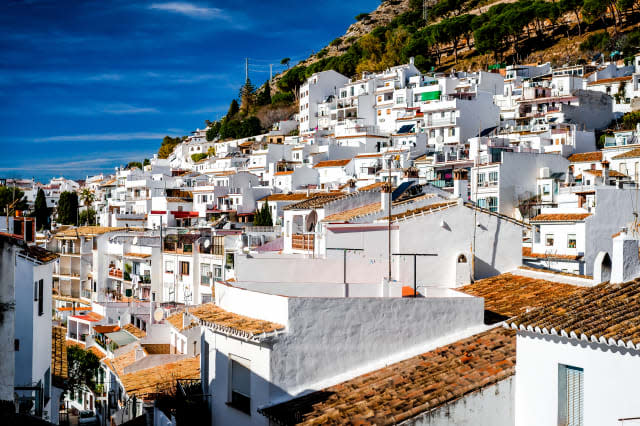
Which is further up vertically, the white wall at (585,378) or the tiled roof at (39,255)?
the tiled roof at (39,255)

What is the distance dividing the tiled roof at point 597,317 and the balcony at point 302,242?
12.9 metres

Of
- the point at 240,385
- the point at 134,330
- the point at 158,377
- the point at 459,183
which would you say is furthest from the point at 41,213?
the point at 240,385

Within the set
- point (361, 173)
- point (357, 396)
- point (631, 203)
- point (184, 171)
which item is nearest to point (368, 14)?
point (184, 171)

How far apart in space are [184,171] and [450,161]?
53.5 meters

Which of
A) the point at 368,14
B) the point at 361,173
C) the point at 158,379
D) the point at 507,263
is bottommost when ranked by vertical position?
the point at 158,379

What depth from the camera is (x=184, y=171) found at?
344ft

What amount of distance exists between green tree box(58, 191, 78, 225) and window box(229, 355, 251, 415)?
88.8 meters

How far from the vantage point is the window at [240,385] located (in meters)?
14.5

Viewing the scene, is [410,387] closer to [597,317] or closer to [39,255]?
[597,317]

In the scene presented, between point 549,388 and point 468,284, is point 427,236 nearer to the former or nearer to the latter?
point 468,284

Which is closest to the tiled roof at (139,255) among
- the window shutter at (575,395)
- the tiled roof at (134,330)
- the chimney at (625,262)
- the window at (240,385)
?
the tiled roof at (134,330)

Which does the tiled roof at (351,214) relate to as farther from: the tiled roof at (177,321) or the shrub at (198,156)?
the shrub at (198,156)

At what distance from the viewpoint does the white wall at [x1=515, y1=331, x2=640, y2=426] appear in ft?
34.9

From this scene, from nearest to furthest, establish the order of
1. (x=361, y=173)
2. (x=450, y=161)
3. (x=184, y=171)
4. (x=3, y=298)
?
1. (x=3, y=298)
2. (x=450, y=161)
3. (x=361, y=173)
4. (x=184, y=171)
